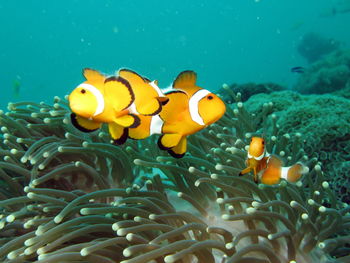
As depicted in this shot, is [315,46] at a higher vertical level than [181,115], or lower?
higher

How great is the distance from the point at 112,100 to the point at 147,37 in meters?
99.7

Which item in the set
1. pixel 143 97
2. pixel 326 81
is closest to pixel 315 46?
pixel 326 81

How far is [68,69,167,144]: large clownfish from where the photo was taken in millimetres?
966

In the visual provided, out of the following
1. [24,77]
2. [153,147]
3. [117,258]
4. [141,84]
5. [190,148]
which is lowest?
[117,258]

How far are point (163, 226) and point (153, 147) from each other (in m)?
0.87

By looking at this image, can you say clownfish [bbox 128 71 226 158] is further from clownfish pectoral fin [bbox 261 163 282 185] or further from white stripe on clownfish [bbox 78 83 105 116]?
clownfish pectoral fin [bbox 261 163 282 185]

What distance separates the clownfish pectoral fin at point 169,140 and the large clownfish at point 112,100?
15 cm

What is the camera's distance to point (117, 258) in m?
1.55

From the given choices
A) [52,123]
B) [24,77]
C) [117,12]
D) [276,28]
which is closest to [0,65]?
[24,77]

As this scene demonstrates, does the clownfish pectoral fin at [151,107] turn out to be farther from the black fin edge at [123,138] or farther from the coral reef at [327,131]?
the coral reef at [327,131]

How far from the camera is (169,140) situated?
1.16 meters

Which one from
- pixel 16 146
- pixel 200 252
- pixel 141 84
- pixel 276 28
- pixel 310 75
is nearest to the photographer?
pixel 141 84

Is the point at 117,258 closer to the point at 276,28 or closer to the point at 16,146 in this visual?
the point at 16,146

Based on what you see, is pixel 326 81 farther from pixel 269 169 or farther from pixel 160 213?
pixel 160 213
